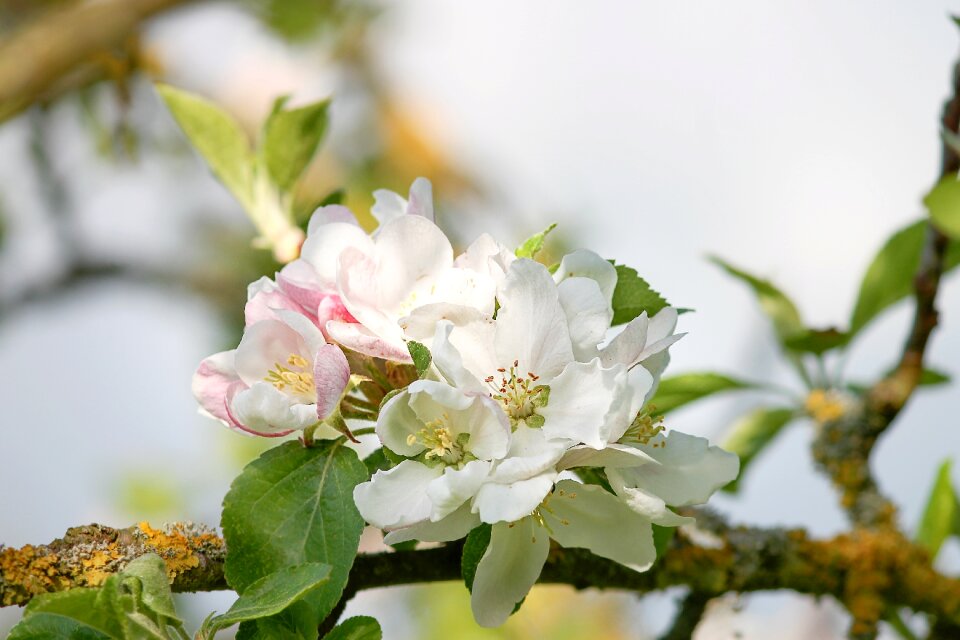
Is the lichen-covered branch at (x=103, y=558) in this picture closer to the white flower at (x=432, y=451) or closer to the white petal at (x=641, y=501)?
the white flower at (x=432, y=451)

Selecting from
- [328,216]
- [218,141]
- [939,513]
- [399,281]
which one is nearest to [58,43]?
[218,141]

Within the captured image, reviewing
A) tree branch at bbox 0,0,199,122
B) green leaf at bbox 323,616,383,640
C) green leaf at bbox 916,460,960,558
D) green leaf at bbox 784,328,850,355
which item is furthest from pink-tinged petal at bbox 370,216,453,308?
tree branch at bbox 0,0,199,122

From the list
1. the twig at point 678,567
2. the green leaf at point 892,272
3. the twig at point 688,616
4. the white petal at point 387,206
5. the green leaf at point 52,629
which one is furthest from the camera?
the green leaf at point 892,272

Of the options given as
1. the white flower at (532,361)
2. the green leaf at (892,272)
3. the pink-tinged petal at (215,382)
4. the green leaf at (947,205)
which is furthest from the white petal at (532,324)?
the green leaf at (892,272)

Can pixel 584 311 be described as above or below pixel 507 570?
above

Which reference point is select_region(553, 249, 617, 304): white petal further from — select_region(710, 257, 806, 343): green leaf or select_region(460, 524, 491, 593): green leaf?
select_region(710, 257, 806, 343): green leaf

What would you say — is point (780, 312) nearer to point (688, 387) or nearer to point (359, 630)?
point (688, 387)
